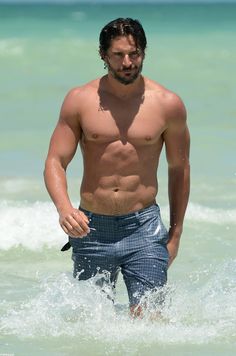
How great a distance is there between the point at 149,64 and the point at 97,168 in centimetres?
1266

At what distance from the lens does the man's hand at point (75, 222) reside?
15.4 ft

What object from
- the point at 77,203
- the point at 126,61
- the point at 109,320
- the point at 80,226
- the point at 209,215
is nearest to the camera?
the point at 80,226

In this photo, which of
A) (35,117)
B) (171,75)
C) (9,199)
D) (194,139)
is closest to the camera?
(9,199)

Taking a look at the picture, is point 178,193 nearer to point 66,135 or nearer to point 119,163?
point 119,163

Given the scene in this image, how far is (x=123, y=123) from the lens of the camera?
5059mm

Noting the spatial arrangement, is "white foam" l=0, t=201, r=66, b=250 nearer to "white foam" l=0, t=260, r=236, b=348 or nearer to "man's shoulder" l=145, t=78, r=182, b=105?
"white foam" l=0, t=260, r=236, b=348

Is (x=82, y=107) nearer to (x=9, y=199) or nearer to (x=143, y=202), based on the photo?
(x=143, y=202)

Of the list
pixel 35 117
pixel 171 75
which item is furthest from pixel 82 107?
pixel 171 75

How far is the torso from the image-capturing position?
5031 mm

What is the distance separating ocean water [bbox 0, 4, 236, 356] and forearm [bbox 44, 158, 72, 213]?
42 centimetres

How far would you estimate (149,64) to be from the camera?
57.7ft

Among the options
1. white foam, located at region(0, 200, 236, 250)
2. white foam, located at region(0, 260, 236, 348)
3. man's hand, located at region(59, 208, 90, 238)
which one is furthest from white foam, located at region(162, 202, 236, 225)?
man's hand, located at region(59, 208, 90, 238)

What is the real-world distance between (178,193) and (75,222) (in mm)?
709

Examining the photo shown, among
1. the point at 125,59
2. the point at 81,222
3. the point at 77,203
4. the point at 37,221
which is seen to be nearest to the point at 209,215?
the point at 77,203
